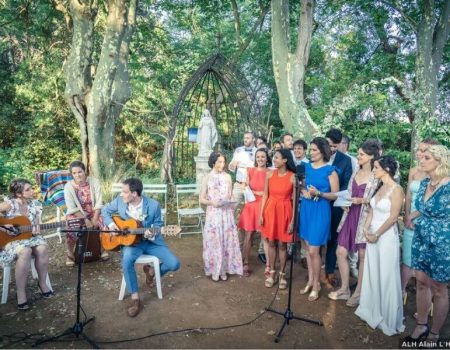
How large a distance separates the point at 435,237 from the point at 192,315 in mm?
2564

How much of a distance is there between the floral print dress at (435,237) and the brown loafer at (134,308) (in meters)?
2.90

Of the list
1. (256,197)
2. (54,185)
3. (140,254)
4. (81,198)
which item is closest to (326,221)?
(256,197)

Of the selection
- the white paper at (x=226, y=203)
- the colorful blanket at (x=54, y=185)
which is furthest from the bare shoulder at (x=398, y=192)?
the colorful blanket at (x=54, y=185)

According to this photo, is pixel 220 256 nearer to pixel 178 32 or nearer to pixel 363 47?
pixel 363 47

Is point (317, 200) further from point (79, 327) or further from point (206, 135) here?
point (206, 135)

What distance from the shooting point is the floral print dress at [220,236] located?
4.71 metres

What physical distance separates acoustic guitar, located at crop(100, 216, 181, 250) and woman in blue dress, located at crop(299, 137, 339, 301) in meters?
1.56

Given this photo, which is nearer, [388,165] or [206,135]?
[388,165]

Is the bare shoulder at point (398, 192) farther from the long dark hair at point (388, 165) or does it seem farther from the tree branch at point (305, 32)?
the tree branch at point (305, 32)

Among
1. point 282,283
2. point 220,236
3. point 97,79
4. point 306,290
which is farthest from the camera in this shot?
point 97,79

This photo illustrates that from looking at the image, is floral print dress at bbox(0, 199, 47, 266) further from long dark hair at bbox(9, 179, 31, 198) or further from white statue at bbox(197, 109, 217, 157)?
white statue at bbox(197, 109, 217, 157)

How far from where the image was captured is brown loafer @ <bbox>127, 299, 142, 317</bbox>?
3750mm

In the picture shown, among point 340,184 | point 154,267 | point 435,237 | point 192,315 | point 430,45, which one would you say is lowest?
point 192,315

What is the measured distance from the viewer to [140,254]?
408 centimetres
